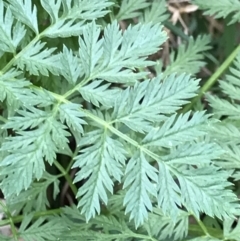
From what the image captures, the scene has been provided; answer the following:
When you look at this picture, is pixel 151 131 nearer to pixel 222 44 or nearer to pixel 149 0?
pixel 149 0

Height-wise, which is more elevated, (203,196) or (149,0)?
(149,0)

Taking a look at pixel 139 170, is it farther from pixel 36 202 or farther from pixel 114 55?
pixel 36 202

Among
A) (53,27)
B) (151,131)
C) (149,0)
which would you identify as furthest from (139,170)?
(149,0)

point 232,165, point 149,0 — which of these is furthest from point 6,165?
point 149,0

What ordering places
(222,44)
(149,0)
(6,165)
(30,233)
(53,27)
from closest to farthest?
1. (6,165)
2. (53,27)
3. (30,233)
4. (149,0)
5. (222,44)

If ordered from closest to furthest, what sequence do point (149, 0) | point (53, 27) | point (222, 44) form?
point (53, 27) < point (149, 0) < point (222, 44)

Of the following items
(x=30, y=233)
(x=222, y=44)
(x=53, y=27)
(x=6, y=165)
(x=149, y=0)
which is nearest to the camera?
(x=6, y=165)

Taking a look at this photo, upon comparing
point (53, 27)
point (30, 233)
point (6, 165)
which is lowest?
point (30, 233)

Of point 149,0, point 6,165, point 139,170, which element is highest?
point 149,0

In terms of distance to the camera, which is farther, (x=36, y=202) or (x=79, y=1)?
(x=36, y=202)
